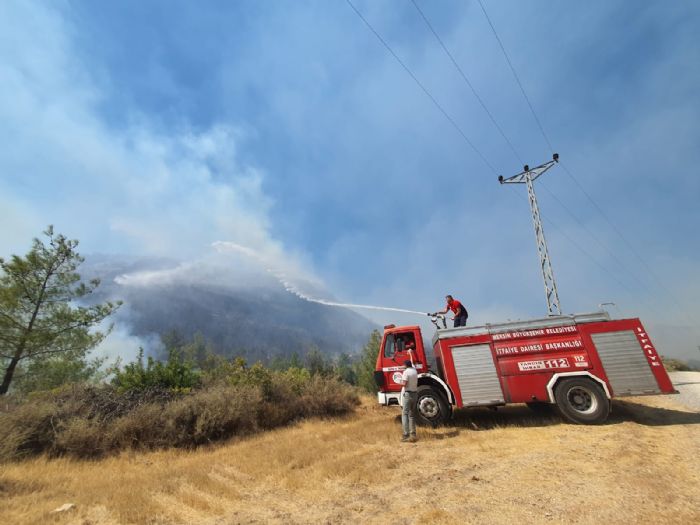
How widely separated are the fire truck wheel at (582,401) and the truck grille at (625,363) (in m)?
0.45

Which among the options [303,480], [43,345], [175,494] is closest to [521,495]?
[303,480]

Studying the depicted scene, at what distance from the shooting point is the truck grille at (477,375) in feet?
30.6

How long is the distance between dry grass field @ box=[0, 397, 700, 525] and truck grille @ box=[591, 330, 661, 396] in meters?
0.96

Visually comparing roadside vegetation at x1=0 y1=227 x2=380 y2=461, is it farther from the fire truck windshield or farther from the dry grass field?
the fire truck windshield

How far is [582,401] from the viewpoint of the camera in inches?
346

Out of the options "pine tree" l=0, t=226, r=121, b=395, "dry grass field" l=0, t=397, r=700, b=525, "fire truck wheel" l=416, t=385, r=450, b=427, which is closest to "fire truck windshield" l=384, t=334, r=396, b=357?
"fire truck wheel" l=416, t=385, r=450, b=427

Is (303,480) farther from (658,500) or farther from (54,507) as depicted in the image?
(658,500)

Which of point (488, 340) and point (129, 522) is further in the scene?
point (488, 340)

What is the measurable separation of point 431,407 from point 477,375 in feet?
5.54

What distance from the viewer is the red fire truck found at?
854 cm

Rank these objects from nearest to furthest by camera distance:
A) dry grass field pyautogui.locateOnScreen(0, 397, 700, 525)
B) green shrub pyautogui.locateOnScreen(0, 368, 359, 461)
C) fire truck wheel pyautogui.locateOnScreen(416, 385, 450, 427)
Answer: dry grass field pyautogui.locateOnScreen(0, 397, 700, 525) → green shrub pyautogui.locateOnScreen(0, 368, 359, 461) → fire truck wheel pyautogui.locateOnScreen(416, 385, 450, 427)

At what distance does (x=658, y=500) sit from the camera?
169 inches

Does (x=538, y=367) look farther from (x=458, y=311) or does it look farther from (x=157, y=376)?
(x=157, y=376)

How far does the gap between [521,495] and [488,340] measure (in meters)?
5.39
